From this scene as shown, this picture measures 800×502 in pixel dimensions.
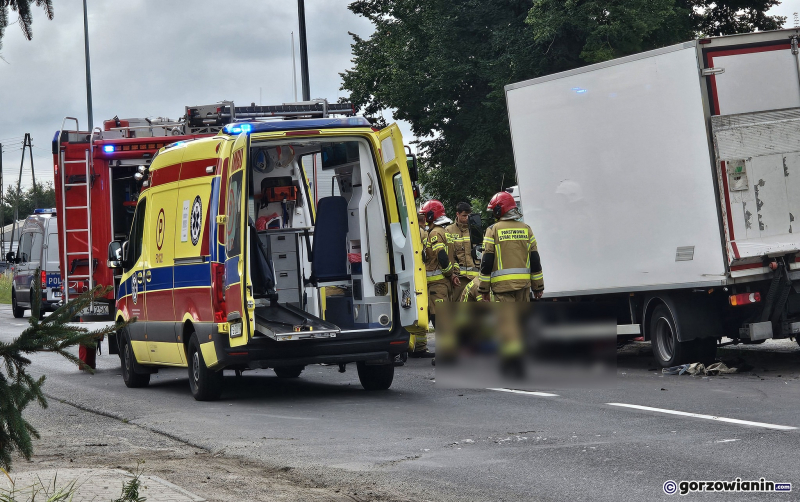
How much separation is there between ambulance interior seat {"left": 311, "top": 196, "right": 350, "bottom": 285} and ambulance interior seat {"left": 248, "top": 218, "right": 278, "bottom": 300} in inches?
26.8

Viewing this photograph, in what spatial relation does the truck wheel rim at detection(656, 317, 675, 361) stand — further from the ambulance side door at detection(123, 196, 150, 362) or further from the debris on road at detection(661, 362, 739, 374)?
the ambulance side door at detection(123, 196, 150, 362)

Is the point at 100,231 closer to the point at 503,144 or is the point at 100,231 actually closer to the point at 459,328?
the point at 459,328

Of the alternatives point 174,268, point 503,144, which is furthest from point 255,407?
point 503,144

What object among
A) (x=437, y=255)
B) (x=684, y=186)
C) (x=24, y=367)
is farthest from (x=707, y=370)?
(x=24, y=367)

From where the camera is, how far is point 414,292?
10.8 meters

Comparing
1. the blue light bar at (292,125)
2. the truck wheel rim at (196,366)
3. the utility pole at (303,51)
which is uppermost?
the utility pole at (303,51)

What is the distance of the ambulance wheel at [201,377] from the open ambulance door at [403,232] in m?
1.93

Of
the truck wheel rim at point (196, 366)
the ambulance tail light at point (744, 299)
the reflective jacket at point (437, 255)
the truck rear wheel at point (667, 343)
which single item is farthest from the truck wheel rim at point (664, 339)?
the truck wheel rim at point (196, 366)

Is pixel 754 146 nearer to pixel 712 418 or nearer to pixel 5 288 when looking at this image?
pixel 712 418

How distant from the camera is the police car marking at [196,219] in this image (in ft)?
36.5

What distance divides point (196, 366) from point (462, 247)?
497cm

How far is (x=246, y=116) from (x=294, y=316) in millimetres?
4457

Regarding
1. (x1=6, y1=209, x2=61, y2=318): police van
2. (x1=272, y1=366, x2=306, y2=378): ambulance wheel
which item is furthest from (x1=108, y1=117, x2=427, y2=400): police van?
(x1=6, y1=209, x2=61, y2=318): police van

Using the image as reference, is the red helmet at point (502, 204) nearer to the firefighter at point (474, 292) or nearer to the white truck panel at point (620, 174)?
the firefighter at point (474, 292)
